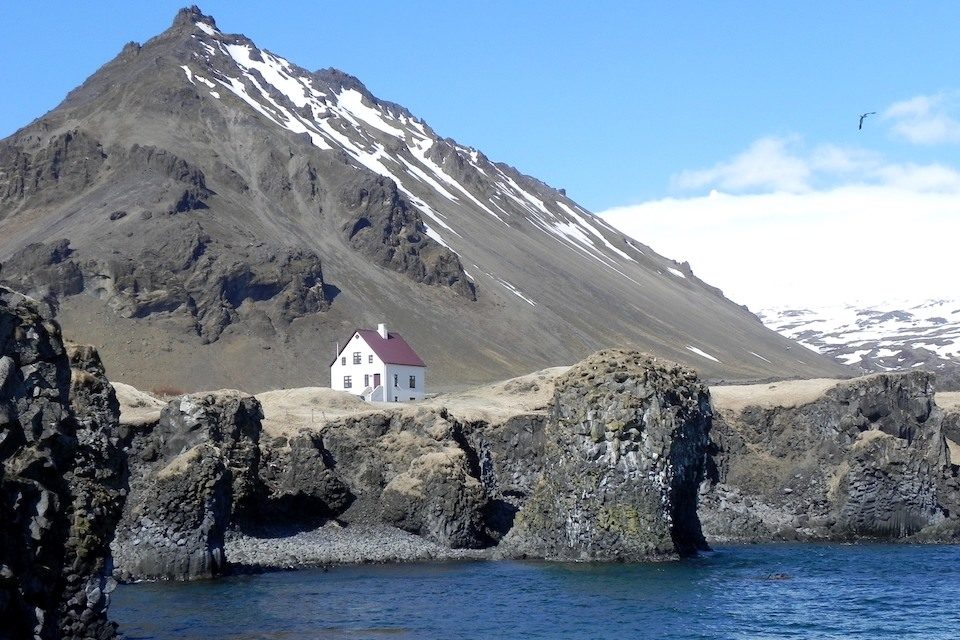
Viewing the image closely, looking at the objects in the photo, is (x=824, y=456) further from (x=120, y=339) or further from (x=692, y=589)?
(x=120, y=339)

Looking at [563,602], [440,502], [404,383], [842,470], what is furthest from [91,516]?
[404,383]

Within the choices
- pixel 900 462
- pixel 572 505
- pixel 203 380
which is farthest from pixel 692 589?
pixel 203 380

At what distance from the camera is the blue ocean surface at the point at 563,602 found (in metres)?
37.6

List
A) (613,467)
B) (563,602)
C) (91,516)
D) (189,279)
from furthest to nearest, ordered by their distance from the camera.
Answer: (189,279), (613,467), (563,602), (91,516)

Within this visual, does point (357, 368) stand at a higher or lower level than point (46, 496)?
higher

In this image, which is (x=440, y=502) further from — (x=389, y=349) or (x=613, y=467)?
(x=389, y=349)

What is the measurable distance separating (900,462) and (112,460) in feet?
147

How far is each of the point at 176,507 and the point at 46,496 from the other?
81.9 feet

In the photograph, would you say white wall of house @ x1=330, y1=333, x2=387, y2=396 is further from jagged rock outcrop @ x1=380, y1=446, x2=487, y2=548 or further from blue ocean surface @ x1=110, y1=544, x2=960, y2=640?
blue ocean surface @ x1=110, y1=544, x2=960, y2=640

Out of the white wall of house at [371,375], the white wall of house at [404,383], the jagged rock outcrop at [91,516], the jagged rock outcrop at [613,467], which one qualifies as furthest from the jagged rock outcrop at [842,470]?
the white wall of house at [371,375]

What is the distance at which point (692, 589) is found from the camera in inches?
1764

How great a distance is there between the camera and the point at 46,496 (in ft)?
77.2

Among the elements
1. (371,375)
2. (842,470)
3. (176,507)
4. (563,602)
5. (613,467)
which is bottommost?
(563,602)

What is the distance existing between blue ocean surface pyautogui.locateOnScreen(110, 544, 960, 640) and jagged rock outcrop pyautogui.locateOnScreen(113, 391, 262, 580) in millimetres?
1764
